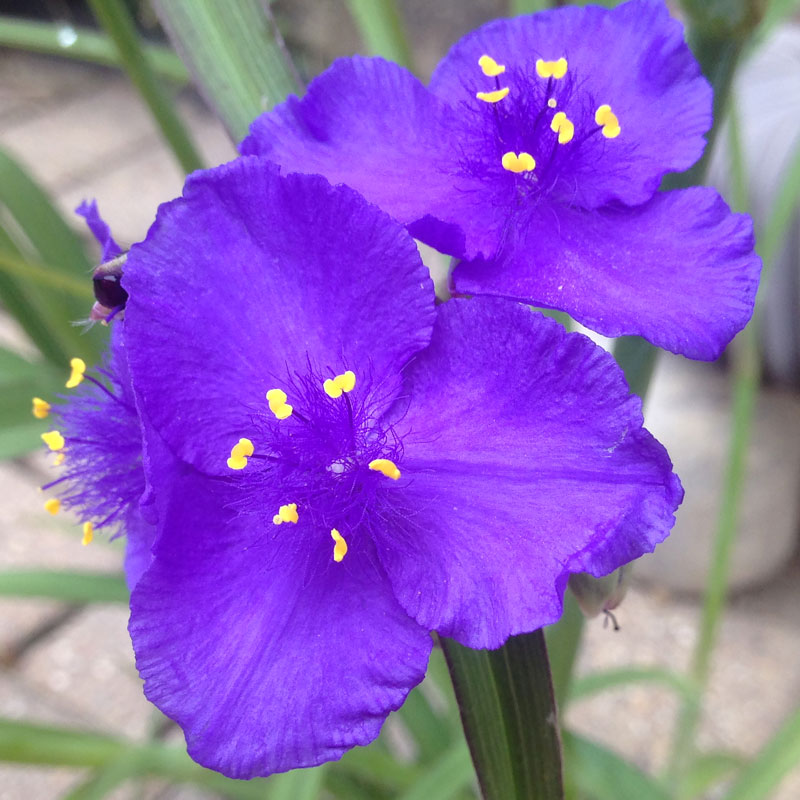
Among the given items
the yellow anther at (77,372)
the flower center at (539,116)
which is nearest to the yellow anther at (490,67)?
the flower center at (539,116)

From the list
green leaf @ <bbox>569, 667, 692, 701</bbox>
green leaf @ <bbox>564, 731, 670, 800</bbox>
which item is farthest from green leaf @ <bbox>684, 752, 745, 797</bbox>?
green leaf @ <bbox>564, 731, 670, 800</bbox>

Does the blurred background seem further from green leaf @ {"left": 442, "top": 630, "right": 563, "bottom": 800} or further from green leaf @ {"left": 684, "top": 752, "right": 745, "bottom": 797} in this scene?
green leaf @ {"left": 442, "top": 630, "right": 563, "bottom": 800}

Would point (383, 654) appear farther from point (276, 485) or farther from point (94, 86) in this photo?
point (94, 86)

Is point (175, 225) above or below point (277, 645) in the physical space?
above

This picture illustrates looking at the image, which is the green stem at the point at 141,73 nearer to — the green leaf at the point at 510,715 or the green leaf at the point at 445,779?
the green leaf at the point at 510,715

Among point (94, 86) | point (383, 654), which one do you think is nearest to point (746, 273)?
point (383, 654)

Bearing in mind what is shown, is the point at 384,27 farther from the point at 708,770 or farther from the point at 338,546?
the point at 708,770
